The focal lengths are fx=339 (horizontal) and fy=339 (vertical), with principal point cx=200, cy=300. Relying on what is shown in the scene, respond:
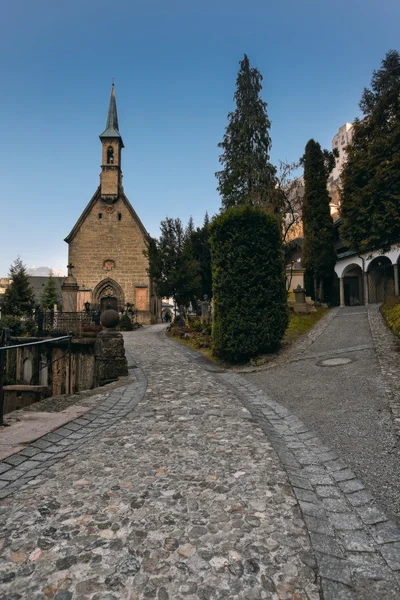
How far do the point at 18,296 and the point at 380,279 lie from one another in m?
30.3

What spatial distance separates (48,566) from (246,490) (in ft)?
5.32

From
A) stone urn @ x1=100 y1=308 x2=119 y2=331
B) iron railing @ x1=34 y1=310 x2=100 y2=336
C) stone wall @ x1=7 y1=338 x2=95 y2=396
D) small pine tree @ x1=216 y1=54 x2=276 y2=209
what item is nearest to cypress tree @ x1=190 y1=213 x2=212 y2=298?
small pine tree @ x1=216 y1=54 x2=276 y2=209

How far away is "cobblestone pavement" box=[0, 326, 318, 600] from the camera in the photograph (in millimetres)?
1971

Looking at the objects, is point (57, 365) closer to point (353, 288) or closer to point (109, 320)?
point (109, 320)

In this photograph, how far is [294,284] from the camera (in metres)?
33.6

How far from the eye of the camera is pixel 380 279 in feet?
92.1

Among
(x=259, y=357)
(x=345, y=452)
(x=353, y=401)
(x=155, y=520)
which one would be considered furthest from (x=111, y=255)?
(x=155, y=520)

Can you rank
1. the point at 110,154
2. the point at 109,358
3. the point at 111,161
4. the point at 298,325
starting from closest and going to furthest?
1. the point at 109,358
2. the point at 298,325
3. the point at 111,161
4. the point at 110,154

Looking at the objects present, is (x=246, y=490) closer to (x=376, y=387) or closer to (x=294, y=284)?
(x=376, y=387)

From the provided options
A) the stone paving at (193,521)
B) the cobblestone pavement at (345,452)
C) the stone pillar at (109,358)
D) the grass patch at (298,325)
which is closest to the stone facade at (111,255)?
the grass patch at (298,325)

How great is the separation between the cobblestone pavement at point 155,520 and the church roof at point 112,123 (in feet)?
118

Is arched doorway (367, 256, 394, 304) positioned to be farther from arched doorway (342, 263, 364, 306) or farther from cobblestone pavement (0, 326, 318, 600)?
cobblestone pavement (0, 326, 318, 600)

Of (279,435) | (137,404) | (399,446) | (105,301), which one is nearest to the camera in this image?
(399,446)

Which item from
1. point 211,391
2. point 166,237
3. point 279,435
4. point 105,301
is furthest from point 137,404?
point 105,301
